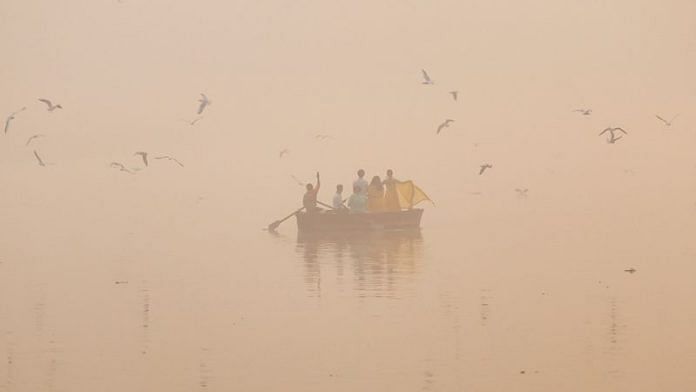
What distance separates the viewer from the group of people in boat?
14.7 feet

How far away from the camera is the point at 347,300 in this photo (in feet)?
14.5

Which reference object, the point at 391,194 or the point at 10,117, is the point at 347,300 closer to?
the point at 391,194

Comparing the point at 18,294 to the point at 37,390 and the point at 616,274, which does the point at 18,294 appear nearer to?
the point at 37,390

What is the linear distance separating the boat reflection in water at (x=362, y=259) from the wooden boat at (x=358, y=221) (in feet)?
0.07

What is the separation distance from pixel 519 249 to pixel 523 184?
25cm

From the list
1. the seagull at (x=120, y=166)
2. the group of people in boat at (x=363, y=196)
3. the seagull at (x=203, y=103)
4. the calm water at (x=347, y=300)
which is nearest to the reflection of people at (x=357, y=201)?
the group of people in boat at (x=363, y=196)

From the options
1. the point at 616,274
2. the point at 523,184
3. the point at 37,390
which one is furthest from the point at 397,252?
the point at 37,390

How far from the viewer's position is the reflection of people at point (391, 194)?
4457 mm

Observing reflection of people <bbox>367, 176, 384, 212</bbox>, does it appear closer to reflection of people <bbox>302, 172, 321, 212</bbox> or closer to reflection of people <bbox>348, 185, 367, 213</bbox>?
reflection of people <bbox>348, 185, 367, 213</bbox>

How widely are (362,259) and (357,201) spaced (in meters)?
0.22

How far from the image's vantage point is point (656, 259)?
4.55 m

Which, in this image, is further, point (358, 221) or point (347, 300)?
point (358, 221)

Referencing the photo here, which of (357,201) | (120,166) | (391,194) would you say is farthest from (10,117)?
(391,194)

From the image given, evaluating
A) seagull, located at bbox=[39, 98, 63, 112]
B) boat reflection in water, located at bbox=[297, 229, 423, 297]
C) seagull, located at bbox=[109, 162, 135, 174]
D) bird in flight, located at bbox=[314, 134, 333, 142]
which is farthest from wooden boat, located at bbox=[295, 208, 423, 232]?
seagull, located at bbox=[39, 98, 63, 112]
